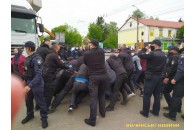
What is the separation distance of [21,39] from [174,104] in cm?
668

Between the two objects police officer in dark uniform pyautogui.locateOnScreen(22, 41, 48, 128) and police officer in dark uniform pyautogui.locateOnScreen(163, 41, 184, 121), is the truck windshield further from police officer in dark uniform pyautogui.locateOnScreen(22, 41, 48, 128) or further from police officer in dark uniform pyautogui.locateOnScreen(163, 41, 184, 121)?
police officer in dark uniform pyautogui.locateOnScreen(163, 41, 184, 121)

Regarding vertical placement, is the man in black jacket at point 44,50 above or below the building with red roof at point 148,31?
below

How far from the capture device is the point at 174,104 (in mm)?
5441

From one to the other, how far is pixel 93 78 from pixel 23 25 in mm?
5713

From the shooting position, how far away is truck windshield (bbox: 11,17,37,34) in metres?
9.07

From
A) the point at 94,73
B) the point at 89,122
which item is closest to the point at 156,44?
the point at 94,73

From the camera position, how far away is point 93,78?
504 centimetres

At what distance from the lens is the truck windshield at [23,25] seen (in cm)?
907

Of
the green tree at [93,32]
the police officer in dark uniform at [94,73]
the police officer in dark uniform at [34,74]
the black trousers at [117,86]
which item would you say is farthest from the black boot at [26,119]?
the green tree at [93,32]

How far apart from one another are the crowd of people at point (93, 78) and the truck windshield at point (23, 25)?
110 inches

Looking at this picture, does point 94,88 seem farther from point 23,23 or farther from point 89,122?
point 23,23

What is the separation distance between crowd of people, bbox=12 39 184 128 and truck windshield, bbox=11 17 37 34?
279cm

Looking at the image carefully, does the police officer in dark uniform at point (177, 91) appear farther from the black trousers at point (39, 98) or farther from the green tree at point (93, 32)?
the green tree at point (93, 32)

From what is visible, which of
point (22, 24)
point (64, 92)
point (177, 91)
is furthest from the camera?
point (22, 24)
